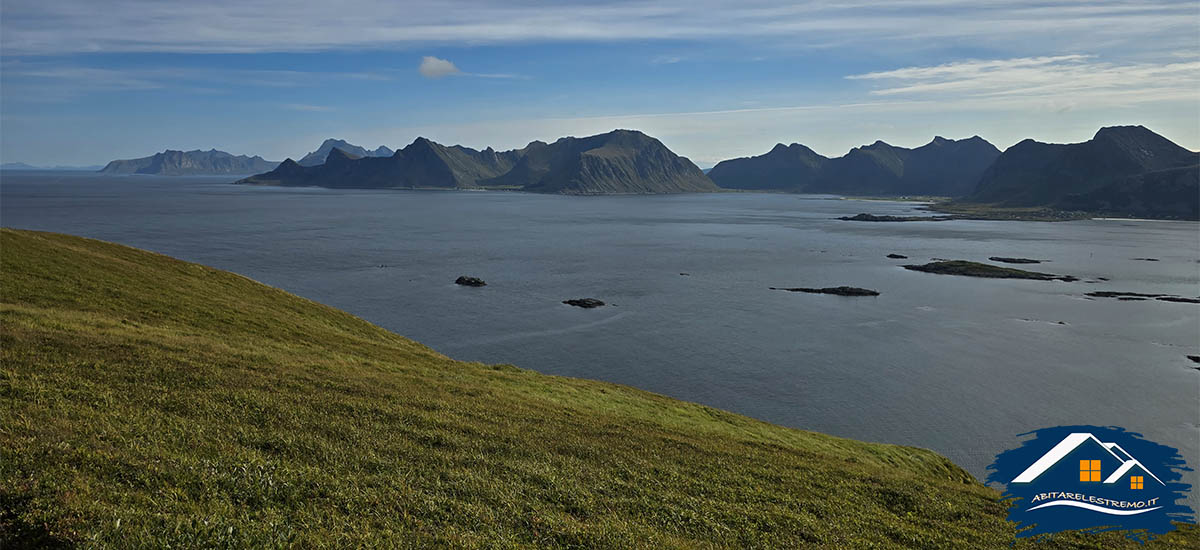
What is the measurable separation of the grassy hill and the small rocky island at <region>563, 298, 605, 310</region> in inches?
2429

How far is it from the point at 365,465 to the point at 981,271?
150 m

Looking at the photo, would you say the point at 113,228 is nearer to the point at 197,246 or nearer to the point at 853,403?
the point at 197,246

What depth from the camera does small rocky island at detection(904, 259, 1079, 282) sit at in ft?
440

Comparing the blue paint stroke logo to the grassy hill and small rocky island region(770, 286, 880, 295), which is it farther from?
small rocky island region(770, 286, 880, 295)

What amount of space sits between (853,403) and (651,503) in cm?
4532

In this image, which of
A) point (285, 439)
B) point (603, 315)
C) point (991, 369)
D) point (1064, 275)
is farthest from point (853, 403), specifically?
point (1064, 275)

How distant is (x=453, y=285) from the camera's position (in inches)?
4540

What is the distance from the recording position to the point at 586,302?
334 feet

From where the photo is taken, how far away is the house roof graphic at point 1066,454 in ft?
84.6

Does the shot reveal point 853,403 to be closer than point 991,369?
Yes

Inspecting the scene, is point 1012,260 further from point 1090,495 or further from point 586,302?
point 1090,495

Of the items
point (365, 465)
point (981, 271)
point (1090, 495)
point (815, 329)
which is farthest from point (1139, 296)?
point (365, 465)

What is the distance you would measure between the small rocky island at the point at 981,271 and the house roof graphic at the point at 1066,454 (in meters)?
121

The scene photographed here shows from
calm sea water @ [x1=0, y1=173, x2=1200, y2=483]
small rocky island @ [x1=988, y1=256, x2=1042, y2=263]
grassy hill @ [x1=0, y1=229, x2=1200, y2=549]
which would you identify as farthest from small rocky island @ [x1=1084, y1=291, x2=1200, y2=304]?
grassy hill @ [x1=0, y1=229, x2=1200, y2=549]
